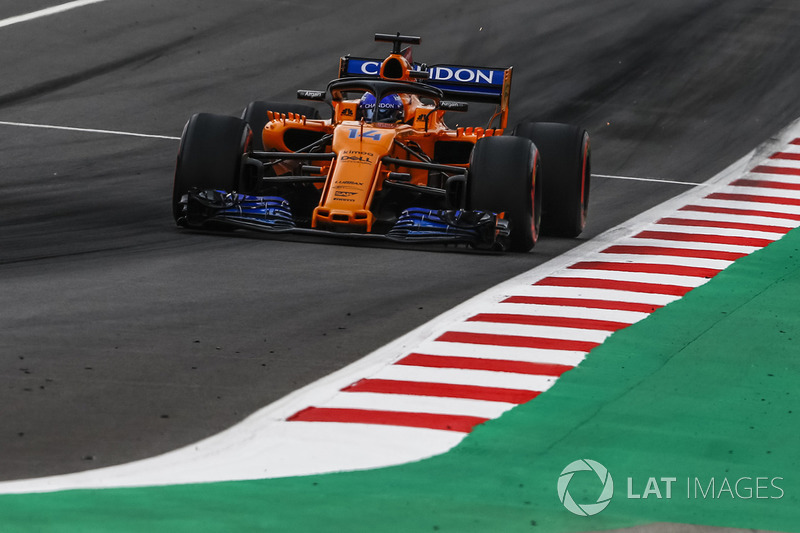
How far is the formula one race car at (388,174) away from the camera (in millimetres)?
12570

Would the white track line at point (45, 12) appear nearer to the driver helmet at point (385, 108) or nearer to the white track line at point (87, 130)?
the white track line at point (87, 130)

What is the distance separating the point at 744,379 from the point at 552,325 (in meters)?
1.76

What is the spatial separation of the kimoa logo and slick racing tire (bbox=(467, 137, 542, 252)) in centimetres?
632

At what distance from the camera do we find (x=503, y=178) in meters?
12.6

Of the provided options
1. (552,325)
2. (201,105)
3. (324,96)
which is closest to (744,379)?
(552,325)

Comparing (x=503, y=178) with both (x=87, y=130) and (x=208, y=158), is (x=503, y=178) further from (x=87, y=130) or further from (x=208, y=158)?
(x=87, y=130)

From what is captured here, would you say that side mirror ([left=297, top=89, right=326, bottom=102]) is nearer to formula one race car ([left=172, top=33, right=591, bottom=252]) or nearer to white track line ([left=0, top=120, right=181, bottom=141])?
formula one race car ([left=172, top=33, right=591, bottom=252])

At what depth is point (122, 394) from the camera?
23.9 ft

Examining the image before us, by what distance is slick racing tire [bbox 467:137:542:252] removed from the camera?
1258 centimetres

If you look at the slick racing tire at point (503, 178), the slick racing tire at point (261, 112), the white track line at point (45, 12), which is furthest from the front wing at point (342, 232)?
the white track line at point (45, 12)

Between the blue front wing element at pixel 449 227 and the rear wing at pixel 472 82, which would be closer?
the blue front wing element at pixel 449 227

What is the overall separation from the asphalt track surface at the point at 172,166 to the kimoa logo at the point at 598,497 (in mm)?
1699

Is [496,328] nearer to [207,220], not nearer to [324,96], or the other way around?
[207,220]

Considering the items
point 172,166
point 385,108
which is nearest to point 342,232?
point 385,108
